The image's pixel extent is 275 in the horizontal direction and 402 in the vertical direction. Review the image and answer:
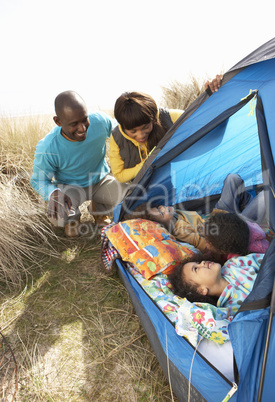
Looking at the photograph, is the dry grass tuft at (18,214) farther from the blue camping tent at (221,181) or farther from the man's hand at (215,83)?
the man's hand at (215,83)

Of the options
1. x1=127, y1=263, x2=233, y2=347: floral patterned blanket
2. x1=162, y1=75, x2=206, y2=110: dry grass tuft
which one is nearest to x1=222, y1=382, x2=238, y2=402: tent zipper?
x1=127, y1=263, x2=233, y2=347: floral patterned blanket

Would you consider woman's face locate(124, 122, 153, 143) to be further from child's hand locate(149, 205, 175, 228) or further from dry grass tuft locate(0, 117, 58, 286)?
dry grass tuft locate(0, 117, 58, 286)

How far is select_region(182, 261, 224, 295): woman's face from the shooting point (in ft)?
5.75

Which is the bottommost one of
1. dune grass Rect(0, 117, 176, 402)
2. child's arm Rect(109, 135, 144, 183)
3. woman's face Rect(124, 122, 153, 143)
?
dune grass Rect(0, 117, 176, 402)

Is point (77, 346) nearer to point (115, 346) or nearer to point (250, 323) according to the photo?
point (115, 346)

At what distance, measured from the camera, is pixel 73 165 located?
2.90 meters

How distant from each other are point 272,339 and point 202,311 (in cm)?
39

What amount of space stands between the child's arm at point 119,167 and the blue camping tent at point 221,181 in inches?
10.3

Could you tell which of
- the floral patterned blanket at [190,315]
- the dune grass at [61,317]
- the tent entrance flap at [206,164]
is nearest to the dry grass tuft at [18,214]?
the dune grass at [61,317]

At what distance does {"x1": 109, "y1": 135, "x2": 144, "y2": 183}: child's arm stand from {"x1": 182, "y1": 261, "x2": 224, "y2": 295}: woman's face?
1.16m

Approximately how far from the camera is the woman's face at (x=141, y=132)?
234 centimetres

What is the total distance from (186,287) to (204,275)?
5.2 inches

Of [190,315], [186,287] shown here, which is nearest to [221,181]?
[186,287]

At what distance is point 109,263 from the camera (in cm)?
237
